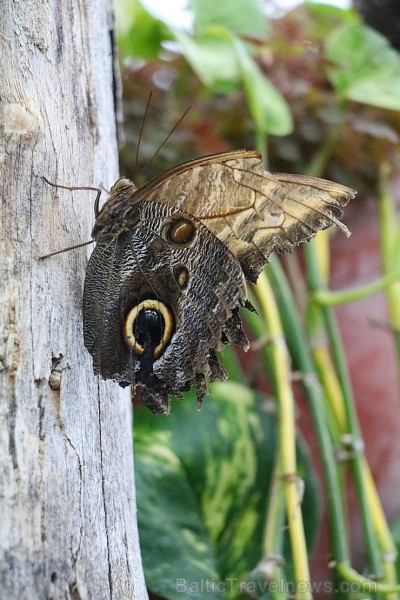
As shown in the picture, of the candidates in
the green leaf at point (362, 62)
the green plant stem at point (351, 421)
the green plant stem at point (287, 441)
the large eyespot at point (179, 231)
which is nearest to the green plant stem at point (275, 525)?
the green plant stem at point (287, 441)

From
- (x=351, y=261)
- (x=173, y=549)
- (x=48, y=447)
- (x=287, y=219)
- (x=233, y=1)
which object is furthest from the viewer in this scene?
(x=351, y=261)

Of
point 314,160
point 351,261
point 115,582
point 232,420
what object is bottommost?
point 115,582

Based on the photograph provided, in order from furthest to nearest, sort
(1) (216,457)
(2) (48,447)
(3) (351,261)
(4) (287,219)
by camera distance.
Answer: (3) (351,261), (1) (216,457), (4) (287,219), (2) (48,447)

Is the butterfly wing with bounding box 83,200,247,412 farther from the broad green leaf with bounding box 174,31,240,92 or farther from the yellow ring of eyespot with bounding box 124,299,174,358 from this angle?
the broad green leaf with bounding box 174,31,240,92

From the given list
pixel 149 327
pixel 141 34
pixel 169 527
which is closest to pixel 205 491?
pixel 169 527

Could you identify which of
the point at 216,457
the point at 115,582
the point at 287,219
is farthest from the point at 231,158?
the point at 216,457

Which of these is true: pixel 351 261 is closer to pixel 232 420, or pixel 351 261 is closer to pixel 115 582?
pixel 232 420
